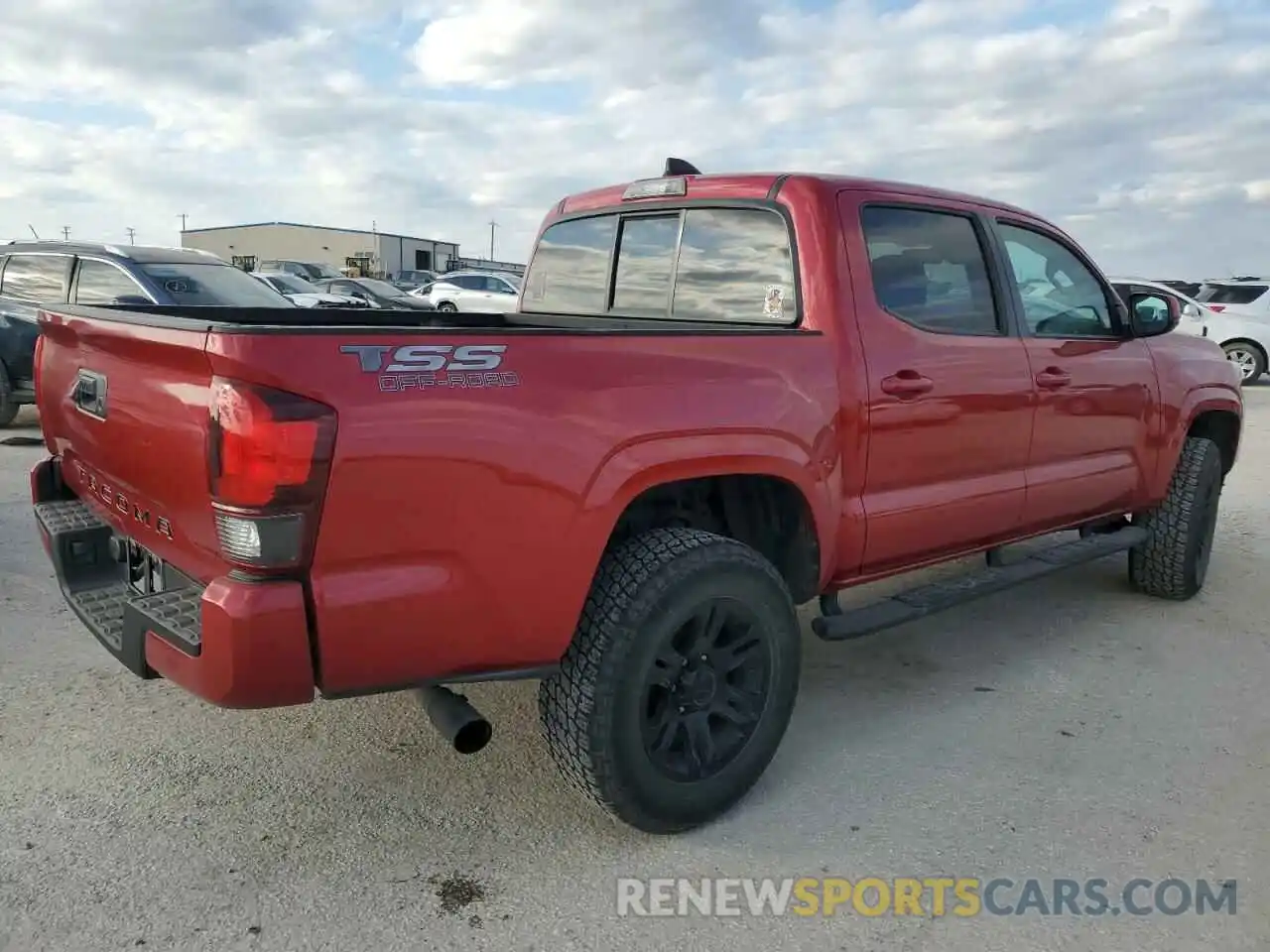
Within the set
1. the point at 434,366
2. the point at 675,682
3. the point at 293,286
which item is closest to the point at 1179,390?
the point at 675,682

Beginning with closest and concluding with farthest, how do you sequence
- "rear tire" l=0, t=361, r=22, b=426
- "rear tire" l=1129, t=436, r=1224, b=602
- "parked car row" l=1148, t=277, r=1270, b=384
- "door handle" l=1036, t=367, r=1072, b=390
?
"door handle" l=1036, t=367, r=1072, b=390 → "rear tire" l=1129, t=436, r=1224, b=602 → "rear tire" l=0, t=361, r=22, b=426 → "parked car row" l=1148, t=277, r=1270, b=384

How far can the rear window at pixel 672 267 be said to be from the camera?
11.4 feet

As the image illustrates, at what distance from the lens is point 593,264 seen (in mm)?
4207

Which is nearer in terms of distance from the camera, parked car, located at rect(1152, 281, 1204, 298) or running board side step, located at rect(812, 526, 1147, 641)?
running board side step, located at rect(812, 526, 1147, 641)

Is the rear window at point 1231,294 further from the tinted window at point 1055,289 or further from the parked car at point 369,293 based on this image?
the parked car at point 369,293

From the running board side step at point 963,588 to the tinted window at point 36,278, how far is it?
8039 mm

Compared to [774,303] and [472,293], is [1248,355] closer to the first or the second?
[774,303]

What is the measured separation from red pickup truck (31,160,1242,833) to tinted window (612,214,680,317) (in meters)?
0.01

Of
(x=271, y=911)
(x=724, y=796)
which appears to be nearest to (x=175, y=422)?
(x=271, y=911)

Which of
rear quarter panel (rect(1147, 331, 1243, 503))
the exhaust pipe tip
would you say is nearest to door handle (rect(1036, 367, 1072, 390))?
rear quarter panel (rect(1147, 331, 1243, 503))

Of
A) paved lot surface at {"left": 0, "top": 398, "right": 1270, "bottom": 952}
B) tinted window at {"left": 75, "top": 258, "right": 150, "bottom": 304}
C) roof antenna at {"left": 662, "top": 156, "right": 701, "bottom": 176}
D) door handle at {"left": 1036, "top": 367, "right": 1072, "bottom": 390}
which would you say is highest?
roof antenna at {"left": 662, "top": 156, "right": 701, "bottom": 176}

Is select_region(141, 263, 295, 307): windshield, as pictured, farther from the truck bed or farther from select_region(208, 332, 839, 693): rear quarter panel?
select_region(208, 332, 839, 693): rear quarter panel

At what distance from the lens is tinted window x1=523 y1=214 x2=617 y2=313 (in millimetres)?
4164

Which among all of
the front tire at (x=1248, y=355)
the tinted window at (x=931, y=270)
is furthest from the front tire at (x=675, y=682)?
the front tire at (x=1248, y=355)
